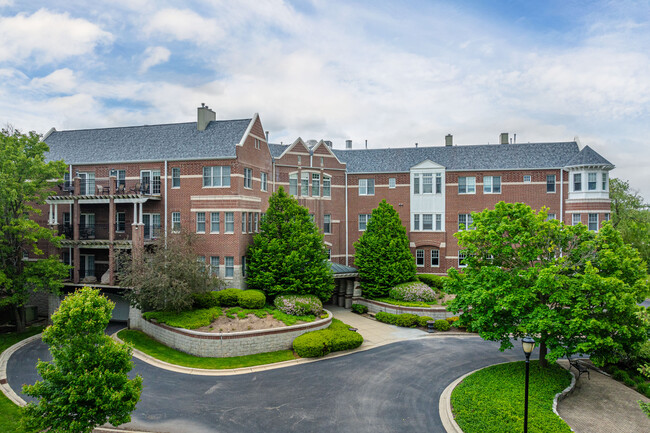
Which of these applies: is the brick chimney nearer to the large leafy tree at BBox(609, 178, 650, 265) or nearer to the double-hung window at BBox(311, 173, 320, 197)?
the double-hung window at BBox(311, 173, 320, 197)

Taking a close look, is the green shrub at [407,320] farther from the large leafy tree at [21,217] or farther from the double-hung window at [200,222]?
the large leafy tree at [21,217]

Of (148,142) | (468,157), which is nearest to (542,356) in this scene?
(468,157)

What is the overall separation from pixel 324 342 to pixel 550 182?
27.5 metres

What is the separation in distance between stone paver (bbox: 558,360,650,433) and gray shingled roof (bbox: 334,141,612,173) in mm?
22554

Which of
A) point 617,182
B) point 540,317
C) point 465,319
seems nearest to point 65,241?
point 465,319

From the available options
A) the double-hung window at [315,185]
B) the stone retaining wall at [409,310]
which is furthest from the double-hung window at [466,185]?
the double-hung window at [315,185]

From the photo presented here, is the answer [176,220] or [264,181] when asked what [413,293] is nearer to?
[264,181]

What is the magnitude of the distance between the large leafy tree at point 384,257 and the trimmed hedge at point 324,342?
896 centimetres

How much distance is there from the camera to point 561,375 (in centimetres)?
1950

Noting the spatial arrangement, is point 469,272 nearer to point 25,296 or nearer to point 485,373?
point 485,373

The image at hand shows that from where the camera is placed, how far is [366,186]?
40.6 meters

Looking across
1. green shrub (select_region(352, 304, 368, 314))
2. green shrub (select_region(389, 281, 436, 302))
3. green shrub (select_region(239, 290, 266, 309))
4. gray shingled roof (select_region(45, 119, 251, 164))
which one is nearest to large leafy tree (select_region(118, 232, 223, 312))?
green shrub (select_region(239, 290, 266, 309))

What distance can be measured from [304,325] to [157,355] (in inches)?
340

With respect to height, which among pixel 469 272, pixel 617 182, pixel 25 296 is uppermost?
pixel 617 182
